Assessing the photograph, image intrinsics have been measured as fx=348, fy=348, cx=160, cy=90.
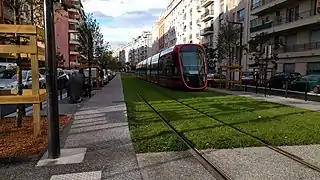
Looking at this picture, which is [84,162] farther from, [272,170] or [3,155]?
[272,170]

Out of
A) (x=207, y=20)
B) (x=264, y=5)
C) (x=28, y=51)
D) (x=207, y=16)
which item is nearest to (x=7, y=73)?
(x=28, y=51)

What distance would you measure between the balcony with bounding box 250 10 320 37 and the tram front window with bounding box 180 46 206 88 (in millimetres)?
16835

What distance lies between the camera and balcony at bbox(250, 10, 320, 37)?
121 ft

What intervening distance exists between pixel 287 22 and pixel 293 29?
2.10 meters

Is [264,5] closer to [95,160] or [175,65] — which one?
[175,65]

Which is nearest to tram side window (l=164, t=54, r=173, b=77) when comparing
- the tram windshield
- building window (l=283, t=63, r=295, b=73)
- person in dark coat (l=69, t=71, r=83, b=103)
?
the tram windshield

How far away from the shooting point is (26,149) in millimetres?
7195

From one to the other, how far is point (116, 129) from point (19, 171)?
12.4ft

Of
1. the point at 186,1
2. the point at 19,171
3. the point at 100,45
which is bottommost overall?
the point at 19,171

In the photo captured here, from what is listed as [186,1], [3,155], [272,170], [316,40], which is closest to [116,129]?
[3,155]

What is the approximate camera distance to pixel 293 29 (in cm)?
4069

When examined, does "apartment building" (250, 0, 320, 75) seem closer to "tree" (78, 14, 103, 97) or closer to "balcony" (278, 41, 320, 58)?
"balcony" (278, 41, 320, 58)

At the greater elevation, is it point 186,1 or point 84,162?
point 186,1

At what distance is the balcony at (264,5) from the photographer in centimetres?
4288
